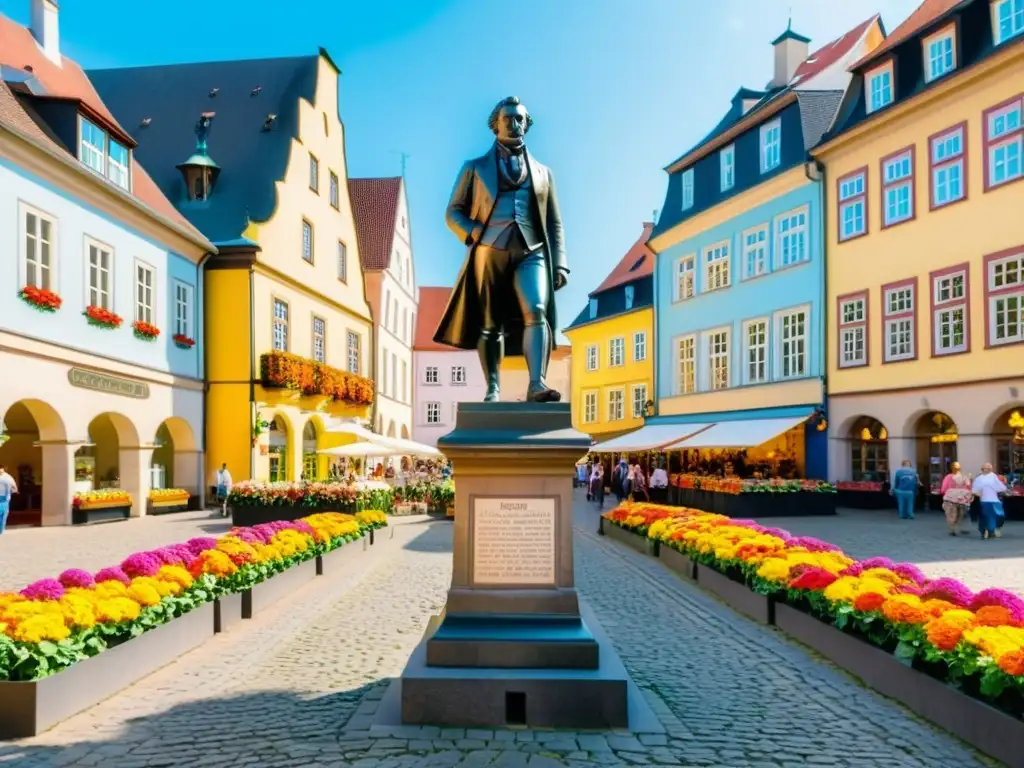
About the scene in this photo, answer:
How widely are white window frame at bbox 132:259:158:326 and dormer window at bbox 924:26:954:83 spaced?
21350 mm

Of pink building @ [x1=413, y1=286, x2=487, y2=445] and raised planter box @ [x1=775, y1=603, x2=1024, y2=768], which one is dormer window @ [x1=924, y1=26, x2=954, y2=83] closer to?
raised planter box @ [x1=775, y1=603, x2=1024, y2=768]

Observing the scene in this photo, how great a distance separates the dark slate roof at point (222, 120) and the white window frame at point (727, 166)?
49.2 feet

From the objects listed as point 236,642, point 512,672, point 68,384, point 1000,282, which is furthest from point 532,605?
point 1000,282

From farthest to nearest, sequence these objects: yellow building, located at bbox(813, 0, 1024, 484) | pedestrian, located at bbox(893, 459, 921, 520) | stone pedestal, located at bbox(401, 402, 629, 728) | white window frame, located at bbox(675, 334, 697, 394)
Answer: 1. white window frame, located at bbox(675, 334, 697, 394)
2. pedestrian, located at bbox(893, 459, 921, 520)
3. yellow building, located at bbox(813, 0, 1024, 484)
4. stone pedestal, located at bbox(401, 402, 629, 728)

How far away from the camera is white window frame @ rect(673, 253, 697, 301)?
114 ft

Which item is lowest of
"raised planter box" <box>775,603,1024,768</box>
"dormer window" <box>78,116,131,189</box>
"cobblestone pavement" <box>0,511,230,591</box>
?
"cobblestone pavement" <box>0,511,230,591</box>

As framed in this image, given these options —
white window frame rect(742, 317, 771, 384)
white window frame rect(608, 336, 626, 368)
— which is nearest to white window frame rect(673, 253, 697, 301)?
white window frame rect(742, 317, 771, 384)

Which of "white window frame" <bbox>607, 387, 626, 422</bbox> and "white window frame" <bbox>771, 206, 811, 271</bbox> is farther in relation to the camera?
"white window frame" <bbox>607, 387, 626, 422</bbox>

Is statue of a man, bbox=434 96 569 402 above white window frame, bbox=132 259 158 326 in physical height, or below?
below

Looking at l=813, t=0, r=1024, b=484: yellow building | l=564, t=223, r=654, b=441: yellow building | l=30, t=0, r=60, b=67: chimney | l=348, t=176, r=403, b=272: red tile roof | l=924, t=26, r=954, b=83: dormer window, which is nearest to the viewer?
l=813, t=0, r=1024, b=484: yellow building

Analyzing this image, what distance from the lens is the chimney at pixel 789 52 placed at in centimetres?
3472

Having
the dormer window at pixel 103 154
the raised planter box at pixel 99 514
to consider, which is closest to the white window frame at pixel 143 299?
the dormer window at pixel 103 154

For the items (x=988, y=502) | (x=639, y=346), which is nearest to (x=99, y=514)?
(x=988, y=502)

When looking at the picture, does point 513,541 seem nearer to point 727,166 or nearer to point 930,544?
point 930,544
